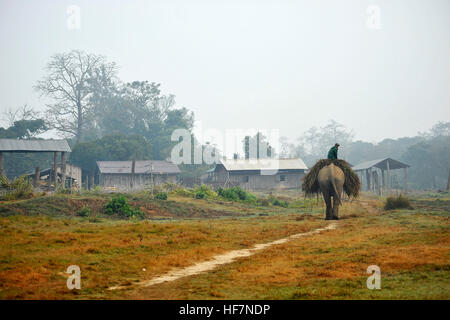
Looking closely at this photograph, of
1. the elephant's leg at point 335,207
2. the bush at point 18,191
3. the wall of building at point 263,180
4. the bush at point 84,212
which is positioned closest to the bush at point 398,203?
the elephant's leg at point 335,207

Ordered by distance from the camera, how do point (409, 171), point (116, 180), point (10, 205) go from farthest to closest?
1. point (409, 171)
2. point (116, 180)
3. point (10, 205)

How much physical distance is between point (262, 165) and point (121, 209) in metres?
35.6

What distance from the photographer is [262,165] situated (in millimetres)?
59906

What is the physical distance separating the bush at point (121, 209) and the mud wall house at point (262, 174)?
32037 mm

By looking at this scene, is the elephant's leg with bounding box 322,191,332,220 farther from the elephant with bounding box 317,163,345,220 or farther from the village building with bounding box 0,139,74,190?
the village building with bounding box 0,139,74,190

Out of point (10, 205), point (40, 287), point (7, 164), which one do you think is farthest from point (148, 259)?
→ point (7, 164)

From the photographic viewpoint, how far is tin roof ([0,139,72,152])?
3753 centimetres

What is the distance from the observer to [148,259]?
12.8 m

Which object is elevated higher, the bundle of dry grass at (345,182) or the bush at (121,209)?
the bundle of dry grass at (345,182)

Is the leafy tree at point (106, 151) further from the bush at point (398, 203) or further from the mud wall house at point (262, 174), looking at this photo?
the bush at point (398, 203)

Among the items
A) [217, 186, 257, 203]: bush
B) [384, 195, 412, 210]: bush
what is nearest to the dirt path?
[384, 195, 412, 210]: bush

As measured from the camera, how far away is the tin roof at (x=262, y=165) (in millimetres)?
58844
